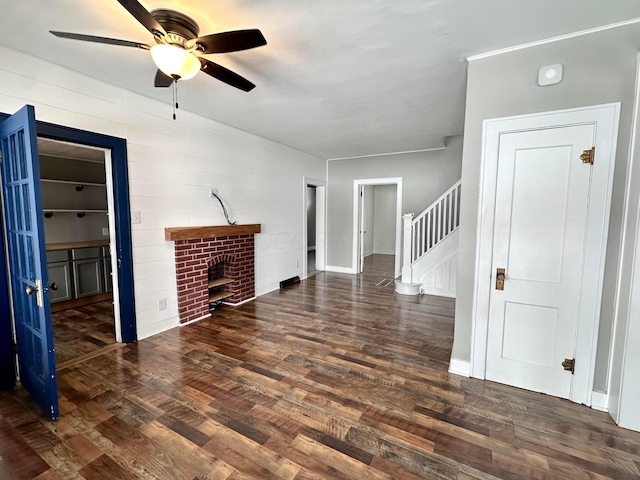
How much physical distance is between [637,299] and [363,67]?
2.49 metres

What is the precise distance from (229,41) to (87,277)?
4.34 metres

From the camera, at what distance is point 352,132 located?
4.38 metres

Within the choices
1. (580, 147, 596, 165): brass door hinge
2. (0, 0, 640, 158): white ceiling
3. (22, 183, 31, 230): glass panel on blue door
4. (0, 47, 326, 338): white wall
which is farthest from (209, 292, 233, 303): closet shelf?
(580, 147, 596, 165): brass door hinge

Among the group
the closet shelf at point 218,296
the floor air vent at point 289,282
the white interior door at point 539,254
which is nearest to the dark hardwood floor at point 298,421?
the white interior door at point 539,254

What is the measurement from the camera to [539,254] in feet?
7.20

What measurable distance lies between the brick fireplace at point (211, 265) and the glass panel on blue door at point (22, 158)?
147cm

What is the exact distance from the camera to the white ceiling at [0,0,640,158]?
173cm

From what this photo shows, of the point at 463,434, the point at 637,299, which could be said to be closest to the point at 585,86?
the point at 637,299

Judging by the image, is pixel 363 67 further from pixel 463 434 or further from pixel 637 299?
pixel 463 434

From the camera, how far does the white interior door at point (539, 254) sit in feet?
6.77

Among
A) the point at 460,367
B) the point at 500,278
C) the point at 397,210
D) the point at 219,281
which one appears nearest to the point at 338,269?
the point at 397,210

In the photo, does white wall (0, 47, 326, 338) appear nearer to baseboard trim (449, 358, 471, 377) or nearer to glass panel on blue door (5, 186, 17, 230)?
glass panel on blue door (5, 186, 17, 230)

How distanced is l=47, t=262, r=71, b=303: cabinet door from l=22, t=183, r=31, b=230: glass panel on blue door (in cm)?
270

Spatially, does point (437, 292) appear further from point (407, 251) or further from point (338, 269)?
point (338, 269)
